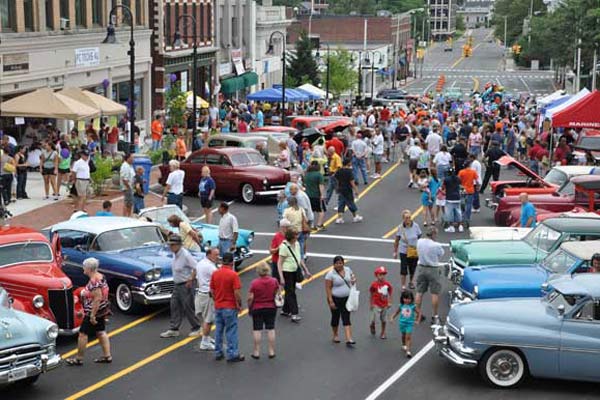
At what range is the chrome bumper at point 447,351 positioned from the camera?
13938 millimetres

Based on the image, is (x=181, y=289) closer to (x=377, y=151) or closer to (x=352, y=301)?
(x=352, y=301)

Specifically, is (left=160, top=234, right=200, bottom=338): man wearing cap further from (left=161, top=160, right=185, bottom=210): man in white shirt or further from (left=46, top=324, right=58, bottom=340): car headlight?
(left=161, top=160, right=185, bottom=210): man in white shirt

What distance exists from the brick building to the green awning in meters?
1.80

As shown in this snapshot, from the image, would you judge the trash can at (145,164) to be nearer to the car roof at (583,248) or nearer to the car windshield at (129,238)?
the car windshield at (129,238)

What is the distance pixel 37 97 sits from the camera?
3328cm

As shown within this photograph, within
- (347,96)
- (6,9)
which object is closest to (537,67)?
(347,96)

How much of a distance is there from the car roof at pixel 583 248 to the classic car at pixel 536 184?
8.46 metres

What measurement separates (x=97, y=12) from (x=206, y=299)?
3033 centimetres

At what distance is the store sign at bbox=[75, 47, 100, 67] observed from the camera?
40.6 meters

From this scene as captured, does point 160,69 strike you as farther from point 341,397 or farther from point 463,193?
point 341,397

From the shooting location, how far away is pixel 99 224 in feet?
61.3

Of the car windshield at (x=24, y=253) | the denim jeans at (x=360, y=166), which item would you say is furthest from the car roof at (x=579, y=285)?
the denim jeans at (x=360, y=166)

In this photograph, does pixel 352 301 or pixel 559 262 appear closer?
pixel 352 301

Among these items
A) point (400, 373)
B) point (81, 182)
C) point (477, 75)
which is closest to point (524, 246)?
point (400, 373)
